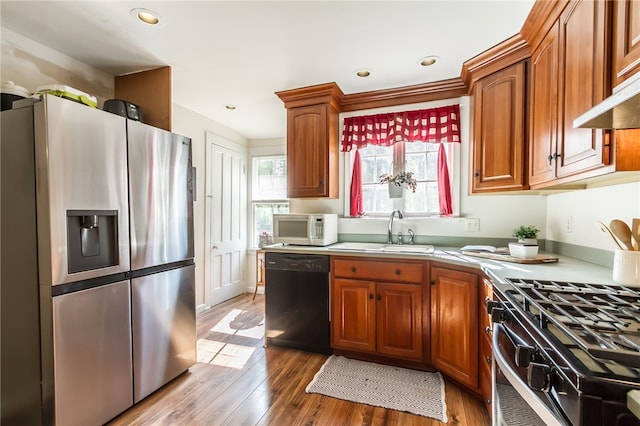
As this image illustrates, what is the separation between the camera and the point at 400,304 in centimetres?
222

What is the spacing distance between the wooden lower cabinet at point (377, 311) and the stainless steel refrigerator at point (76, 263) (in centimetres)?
138

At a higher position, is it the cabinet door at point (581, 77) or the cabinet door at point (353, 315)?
the cabinet door at point (581, 77)

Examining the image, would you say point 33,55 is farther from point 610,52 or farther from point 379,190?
point 610,52

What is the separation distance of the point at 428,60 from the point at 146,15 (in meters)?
1.95

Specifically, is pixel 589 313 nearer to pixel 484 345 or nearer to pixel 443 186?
pixel 484 345

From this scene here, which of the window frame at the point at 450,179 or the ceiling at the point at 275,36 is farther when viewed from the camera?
the window frame at the point at 450,179

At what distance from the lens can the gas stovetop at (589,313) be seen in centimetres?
67

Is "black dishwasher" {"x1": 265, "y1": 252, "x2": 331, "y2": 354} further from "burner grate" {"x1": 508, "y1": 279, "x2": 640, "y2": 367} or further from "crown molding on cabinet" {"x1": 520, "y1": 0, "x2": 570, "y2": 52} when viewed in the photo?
"crown molding on cabinet" {"x1": 520, "y1": 0, "x2": 570, "y2": 52}

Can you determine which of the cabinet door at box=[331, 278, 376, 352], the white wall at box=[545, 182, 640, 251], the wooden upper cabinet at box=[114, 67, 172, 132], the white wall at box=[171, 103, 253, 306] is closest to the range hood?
the white wall at box=[545, 182, 640, 251]

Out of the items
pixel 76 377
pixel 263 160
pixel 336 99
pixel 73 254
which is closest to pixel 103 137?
pixel 73 254

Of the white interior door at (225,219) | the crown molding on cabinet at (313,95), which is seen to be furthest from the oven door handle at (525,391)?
the white interior door at (225,219)

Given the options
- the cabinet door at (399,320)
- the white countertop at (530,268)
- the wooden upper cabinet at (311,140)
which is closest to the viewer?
the white countertop at (530,268)

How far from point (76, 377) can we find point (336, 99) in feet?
9.25

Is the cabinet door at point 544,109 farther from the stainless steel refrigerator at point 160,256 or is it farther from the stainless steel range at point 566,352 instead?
the stainless steel refrigerator at point 160,256
